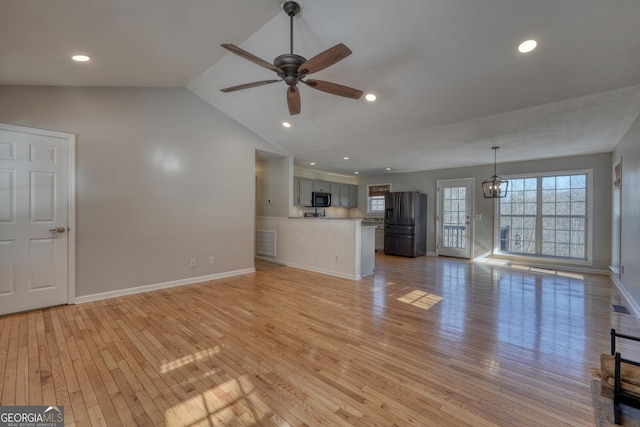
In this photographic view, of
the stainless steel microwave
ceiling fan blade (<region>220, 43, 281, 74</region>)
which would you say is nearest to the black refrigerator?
the stainless steel microwave

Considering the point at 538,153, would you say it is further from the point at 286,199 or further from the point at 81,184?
the point at 81,184

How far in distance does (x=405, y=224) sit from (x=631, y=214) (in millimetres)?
4234

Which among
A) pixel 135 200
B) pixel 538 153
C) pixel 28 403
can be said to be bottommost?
pixel 28 403

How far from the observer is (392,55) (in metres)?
2.92

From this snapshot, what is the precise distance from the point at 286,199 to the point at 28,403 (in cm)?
476

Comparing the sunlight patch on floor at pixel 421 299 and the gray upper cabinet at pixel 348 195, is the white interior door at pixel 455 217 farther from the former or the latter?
the sunlight patch on floor at pixel 421 299

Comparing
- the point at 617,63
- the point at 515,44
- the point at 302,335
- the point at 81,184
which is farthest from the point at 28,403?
the point at 617,63

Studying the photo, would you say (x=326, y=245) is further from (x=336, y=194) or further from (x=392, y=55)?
(x=336, y=194)

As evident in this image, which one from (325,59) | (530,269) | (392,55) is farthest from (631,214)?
(325,59)

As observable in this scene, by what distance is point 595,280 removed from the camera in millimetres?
4809

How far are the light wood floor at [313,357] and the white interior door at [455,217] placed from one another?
3.27 metres

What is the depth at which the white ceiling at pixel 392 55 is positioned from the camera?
2.23 meters

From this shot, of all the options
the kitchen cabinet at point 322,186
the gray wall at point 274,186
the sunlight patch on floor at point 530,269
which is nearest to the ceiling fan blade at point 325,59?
the gray wall at point 274,186

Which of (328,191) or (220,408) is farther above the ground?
(328,191)
